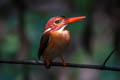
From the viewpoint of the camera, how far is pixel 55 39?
146 inches

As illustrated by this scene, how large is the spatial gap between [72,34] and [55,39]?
1841 millimetres

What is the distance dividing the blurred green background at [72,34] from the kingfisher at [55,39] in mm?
214

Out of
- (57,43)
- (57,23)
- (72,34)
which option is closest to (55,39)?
(57,43)

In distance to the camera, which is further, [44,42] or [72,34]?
[72,34]

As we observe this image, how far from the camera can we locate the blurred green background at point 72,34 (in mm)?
4082

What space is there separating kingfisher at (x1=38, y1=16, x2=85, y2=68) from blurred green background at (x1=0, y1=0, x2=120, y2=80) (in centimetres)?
21

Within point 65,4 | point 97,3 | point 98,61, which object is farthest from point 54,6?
point 98,61

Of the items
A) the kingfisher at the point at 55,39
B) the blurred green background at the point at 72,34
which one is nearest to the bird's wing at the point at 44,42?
the kingfisher at the point at 55,39

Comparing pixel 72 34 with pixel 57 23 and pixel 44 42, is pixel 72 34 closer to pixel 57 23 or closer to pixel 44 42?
pixel 57 23

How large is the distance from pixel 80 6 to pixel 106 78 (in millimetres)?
1445

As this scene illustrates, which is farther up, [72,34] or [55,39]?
[55,39]

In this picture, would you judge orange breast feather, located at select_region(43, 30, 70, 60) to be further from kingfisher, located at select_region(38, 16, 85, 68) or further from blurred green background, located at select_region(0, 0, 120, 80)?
blurred green background, located at select_region(0, 0, 120, 80)

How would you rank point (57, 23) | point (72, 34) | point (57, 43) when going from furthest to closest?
point (72, 34) → point (57, 23) → point (57, 43)

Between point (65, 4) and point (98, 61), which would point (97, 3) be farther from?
point (98, 61)
